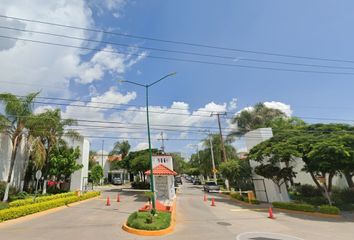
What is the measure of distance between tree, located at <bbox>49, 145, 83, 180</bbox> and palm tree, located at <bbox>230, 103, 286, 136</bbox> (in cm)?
2289

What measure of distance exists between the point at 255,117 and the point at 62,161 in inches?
1044

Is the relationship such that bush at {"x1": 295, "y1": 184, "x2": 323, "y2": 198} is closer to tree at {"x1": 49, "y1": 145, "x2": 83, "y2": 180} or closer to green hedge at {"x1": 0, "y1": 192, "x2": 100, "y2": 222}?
green hedge at {"x1": 0, "y1": 192, "x2": 100, "y2": 222}

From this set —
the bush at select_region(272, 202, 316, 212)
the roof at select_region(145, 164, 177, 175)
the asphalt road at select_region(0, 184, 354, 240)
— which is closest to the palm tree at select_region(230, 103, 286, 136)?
the roof at select_region(145, 164, 177, 175)

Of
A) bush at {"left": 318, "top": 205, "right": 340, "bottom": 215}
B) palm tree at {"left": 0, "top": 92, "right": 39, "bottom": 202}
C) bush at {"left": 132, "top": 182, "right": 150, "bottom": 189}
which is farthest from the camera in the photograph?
bush at {"left": 132, "top": 182, "right": 150, "bottom": 189}

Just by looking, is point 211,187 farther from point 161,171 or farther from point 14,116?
point 14,116

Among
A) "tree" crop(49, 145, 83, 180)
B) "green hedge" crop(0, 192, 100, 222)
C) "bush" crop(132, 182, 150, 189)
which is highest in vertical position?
"tree" crop(49, 145, 83, 180)

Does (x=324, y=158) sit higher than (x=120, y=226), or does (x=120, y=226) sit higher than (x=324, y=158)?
(x=324, y=158)

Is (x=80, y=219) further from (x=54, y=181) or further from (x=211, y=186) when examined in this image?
(x=211, y=186)

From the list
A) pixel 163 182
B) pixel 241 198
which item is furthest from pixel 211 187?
pixel 163 182

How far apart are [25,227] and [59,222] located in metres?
1.87

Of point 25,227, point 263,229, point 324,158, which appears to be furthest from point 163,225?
point 324,158

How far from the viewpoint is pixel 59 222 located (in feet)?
46.2

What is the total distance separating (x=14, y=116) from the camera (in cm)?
2055

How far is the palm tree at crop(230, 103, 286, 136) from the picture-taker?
35500 mm
